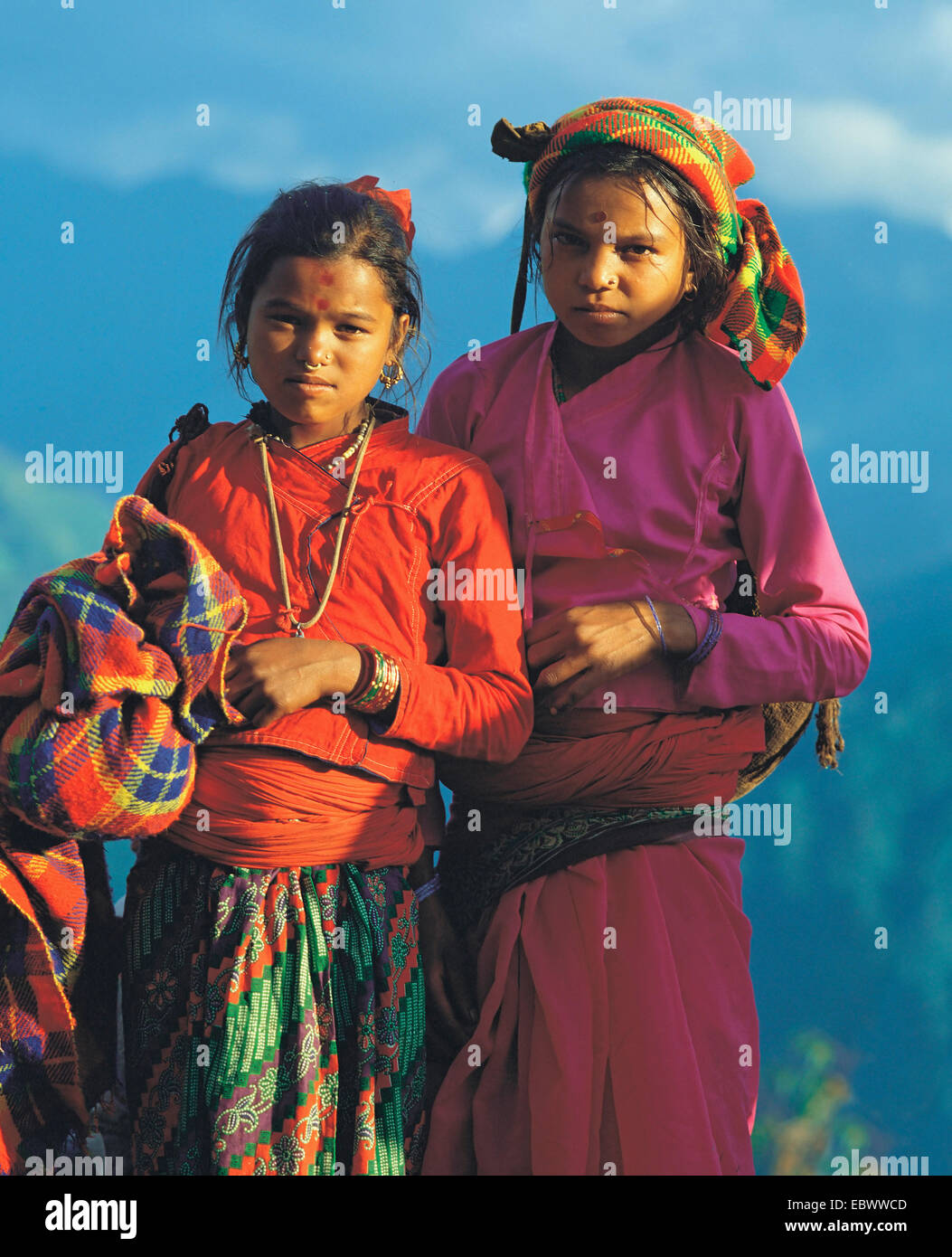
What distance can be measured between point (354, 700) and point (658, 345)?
86 cm

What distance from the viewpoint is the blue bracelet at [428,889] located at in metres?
2.09

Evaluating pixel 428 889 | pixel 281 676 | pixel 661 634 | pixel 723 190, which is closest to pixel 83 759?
pixel 281 676

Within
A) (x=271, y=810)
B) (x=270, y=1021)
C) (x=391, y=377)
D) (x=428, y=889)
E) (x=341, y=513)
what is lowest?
(x=270, y=1021)

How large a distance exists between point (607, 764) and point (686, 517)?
0.44 meters

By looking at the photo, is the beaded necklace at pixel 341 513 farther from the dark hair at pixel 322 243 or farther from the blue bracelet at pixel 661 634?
the blue bracelet at pixel 661 634

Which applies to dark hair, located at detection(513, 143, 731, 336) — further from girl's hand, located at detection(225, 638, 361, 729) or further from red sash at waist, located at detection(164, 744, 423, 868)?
red sash at waist, located at detection(164, 744, 423, 868)

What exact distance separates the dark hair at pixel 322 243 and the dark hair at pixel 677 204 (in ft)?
0.90

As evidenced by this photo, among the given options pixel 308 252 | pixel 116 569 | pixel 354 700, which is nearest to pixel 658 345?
pixel 308 252

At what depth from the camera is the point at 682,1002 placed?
6.70 feet

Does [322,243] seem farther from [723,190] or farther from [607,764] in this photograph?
[607,764]

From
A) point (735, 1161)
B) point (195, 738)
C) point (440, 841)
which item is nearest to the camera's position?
point (195, 738)

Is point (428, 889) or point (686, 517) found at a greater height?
point (686, 517)

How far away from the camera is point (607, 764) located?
2.11 metres
